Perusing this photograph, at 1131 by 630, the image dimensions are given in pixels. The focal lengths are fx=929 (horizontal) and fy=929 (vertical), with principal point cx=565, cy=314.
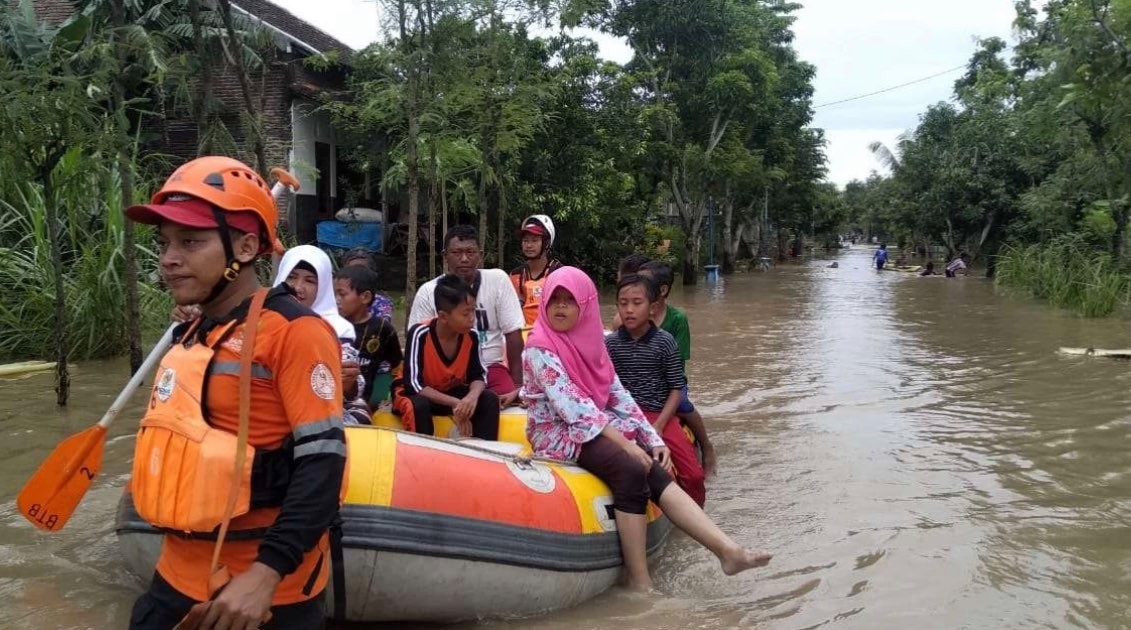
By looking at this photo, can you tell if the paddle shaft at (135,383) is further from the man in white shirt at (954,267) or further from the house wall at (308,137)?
the man in white shirt at (954,267)

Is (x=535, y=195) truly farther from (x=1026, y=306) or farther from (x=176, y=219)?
(x=176, y=219)

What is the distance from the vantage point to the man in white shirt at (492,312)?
5.68 meters

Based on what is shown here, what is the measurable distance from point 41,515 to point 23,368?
7.15 meters

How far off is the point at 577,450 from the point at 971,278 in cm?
3139

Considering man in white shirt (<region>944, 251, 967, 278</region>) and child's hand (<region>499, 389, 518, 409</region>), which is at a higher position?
man in white shirt (<region>944, 251, 967, 278</region>)

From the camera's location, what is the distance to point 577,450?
14.2 ft

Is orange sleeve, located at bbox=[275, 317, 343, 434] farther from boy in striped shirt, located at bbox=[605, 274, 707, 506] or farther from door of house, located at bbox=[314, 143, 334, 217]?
door of house, located at bbox=[314, 143, 334, 217]

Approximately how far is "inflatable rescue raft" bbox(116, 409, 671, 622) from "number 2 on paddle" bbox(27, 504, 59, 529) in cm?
89

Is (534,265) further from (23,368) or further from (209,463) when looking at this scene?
(23,368)

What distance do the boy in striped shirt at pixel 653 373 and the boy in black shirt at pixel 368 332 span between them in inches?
50.4

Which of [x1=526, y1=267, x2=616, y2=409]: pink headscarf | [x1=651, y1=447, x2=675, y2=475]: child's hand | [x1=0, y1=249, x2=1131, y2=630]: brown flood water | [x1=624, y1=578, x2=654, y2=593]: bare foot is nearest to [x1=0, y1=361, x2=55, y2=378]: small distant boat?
[x1=0, y1=249, x2=1131, y2=630]: brown flood water

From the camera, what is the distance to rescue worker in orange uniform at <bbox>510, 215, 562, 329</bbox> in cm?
654

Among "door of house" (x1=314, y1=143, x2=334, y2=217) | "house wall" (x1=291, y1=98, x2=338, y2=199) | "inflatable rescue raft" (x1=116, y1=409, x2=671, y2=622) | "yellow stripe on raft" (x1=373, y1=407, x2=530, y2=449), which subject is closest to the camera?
"inflatable rescue raft" (x1=116, y1=409, x2=671, y2=622)

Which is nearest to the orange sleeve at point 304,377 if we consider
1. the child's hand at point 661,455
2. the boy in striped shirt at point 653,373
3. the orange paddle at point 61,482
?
the orange paddle at point 61,482
